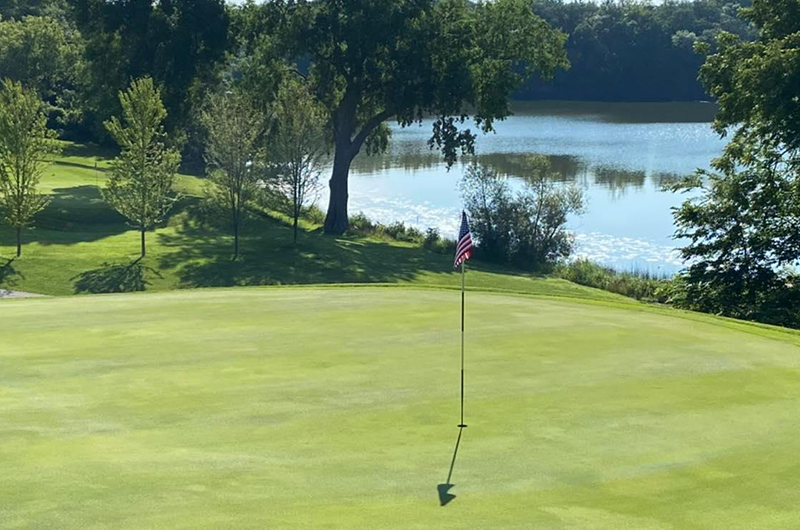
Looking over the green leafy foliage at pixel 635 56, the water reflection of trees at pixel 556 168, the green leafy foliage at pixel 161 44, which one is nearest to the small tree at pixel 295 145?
the green leafy foliage at pixel 161 44

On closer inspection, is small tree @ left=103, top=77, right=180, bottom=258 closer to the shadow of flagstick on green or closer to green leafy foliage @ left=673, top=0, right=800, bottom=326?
green leafy foliage @ left=673, top=0, right=800, bottom=326

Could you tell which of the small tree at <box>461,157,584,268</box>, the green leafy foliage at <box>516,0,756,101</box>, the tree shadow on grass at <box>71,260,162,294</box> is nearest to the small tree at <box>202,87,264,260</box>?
the tree shadow on grass at <box>71,260,162,294</box>

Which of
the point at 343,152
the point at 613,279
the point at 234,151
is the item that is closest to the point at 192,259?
the point at 234,151

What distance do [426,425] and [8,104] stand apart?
32674 millimetres

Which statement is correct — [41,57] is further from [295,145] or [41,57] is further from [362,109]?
[295,145]

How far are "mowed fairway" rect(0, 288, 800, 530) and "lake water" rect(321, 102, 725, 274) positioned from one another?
31.8m

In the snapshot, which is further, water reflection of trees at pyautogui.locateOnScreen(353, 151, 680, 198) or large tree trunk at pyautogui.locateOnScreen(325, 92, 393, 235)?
water reflection of trees at pyautogui.locateOnScreen(353, 151, 680, 198)

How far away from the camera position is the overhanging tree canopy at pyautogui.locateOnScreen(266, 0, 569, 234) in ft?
174

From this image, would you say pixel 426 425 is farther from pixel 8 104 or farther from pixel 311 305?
pixel 8 104

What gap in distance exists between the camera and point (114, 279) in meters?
39.2

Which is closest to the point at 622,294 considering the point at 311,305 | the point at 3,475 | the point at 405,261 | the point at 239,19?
the point at 405,261

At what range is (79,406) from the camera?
13875mm

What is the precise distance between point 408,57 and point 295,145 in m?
10.2

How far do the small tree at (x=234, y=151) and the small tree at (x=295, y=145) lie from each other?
1229mm
